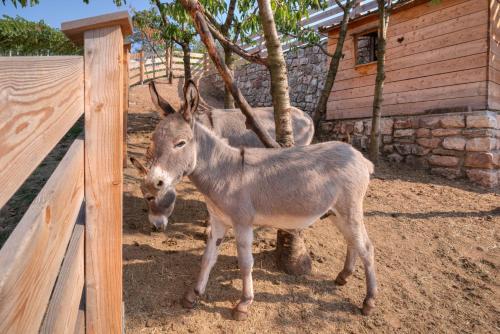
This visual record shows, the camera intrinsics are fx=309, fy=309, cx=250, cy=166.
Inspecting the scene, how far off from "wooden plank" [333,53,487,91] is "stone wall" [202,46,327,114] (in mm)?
2729

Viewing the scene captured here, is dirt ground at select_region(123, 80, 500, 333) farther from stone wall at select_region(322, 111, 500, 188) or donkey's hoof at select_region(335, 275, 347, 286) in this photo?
stone wall at select_region(322, 111, 500, 188)

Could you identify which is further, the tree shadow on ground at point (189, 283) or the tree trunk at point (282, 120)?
the tree trunk at point (282, 120)

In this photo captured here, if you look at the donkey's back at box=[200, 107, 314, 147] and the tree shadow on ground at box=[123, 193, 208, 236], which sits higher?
the donkey's back at box=[200, 107, 314, 147]

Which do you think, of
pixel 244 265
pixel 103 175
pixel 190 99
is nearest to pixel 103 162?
pixel 103 175

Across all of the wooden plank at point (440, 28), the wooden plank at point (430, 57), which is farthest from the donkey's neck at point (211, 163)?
the wooden plank at point (440, 28)

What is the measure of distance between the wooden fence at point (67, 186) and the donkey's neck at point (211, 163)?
55.4 inches

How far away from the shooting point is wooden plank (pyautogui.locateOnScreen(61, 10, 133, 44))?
140cm

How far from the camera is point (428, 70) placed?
8320 millimetres

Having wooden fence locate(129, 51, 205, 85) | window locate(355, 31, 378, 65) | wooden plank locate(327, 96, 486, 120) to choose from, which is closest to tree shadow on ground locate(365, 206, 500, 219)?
wooden plank locate(327, 96, 486, 120)

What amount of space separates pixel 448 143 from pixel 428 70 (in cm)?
211

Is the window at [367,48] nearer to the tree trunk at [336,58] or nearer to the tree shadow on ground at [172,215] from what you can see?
the tree trunk at [336,58]

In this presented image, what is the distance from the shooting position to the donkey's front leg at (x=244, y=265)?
9.69ft

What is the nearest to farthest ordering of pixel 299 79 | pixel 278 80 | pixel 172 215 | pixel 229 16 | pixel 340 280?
pixel 340 280, pixel 278 80, pixel 172 215, pixel 229 16, pixel 299 79

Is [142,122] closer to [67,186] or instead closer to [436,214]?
[436,214]
